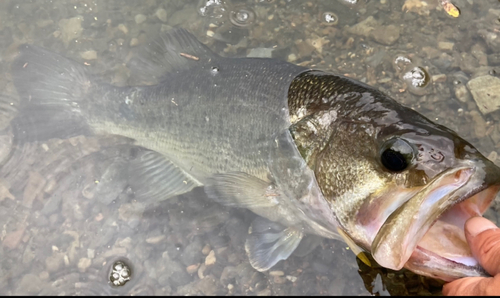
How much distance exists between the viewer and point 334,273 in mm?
2541

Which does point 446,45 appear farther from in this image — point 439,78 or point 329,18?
point 329,18

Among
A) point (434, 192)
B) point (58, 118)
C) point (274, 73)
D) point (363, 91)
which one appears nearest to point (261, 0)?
point (274, 73)

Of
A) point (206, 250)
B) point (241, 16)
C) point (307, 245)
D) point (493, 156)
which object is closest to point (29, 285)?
point (206, 250)

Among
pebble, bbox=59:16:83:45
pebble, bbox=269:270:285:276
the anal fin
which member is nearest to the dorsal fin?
the anal fin

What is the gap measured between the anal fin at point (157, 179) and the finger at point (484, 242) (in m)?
1.84

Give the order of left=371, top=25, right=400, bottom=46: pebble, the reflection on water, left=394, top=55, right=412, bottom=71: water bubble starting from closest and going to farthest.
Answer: the reflection on water < left=394, top=55, right=412, bottom=71: water bubble < left=371, top=25, right=400, bottom=46: pebble

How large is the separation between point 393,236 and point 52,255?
95.1 inches

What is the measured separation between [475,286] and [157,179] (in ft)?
7.02

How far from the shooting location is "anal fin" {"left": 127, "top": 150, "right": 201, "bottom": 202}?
114 inches

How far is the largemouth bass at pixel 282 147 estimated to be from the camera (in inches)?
63.2

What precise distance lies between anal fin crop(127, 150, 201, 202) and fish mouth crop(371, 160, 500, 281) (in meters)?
1.63

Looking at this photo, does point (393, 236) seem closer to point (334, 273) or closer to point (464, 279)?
point (464, 279)

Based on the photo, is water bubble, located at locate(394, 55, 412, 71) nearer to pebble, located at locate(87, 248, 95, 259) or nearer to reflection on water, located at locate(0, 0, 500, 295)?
reflection on water, located at locate(0, 0, 500, 295)

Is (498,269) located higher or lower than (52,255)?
higher
